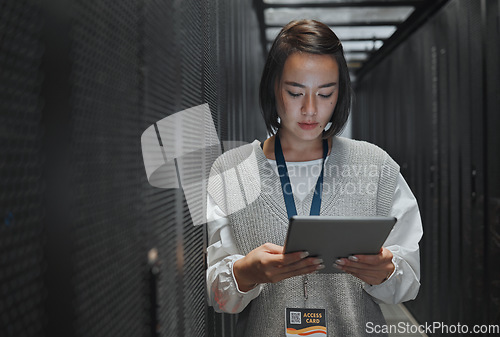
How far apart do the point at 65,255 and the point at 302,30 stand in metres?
0.97

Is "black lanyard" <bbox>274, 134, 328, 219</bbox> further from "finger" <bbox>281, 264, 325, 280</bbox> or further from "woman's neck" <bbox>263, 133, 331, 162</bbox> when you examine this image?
"finger" <bbox>281, 264, 325, 280</bbox>

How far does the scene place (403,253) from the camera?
1180 millimetres

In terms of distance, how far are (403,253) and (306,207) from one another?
0.94 ft

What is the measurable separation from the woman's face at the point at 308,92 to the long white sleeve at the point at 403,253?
293 mm

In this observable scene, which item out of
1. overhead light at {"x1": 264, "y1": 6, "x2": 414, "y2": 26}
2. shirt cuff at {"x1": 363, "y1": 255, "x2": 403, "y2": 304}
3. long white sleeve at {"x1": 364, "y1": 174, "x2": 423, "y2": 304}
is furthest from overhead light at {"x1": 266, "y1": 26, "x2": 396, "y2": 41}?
shirt cuff at {"x1": 363, "y1": 255, "x2": 403, "y2": 304}

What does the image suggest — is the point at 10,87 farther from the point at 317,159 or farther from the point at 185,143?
the point at 317,159

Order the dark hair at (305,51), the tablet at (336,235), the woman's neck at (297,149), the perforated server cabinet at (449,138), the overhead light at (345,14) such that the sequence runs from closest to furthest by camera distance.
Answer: the tablet at (336,235) → the dark hair at (305,51) → the woman's neck at (297,149) → the perforated server cabinet at (449,138) → the overhead light at (345,14)

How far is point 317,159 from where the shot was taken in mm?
1302

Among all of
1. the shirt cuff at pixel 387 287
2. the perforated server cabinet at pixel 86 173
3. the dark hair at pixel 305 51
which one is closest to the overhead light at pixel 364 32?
the dark hair at pixel 305 51

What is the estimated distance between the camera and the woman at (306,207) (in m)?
1.19

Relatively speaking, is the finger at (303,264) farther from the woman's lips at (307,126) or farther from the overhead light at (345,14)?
the overhead light at (345,14)

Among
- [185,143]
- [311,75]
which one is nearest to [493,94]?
[311,75]

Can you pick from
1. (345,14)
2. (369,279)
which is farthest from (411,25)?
(369,279)

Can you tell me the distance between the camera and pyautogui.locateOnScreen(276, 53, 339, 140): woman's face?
3.94 feet
